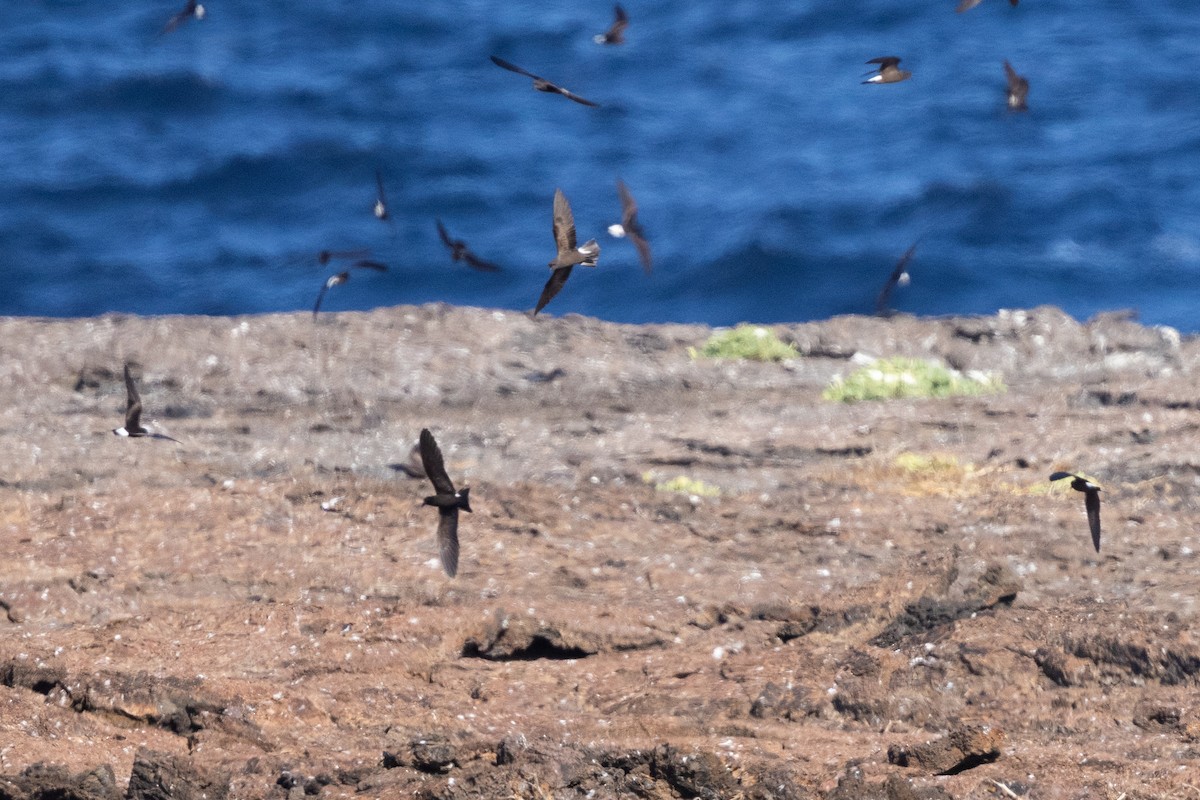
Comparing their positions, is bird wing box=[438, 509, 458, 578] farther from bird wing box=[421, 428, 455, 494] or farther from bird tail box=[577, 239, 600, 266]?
bird tail box=[577, 239, 600, 266]

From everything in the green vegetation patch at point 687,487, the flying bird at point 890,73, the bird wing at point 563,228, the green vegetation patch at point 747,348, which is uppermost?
the bird wing at point 563,228

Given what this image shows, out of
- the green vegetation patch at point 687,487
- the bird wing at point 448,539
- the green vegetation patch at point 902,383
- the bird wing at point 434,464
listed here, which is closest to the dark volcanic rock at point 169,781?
the bird wing at point 434,464

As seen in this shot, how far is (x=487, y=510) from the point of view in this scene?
29.0 feet

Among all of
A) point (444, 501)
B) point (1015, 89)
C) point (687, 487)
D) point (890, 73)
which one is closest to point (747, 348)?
point (1015, 89)

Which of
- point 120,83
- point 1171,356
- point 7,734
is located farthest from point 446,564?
point 120,83

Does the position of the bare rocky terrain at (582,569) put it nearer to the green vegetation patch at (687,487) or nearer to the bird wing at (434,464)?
the green vegetation patch at (687,487)

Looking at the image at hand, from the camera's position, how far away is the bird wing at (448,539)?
263 inches

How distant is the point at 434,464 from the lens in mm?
6379

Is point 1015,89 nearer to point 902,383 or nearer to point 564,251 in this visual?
point 902,383

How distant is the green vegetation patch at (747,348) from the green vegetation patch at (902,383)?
619 millimetres

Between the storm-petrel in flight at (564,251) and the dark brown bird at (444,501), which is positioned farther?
the storm-petrel in flight at (564,251)

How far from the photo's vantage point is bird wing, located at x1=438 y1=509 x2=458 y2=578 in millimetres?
6691

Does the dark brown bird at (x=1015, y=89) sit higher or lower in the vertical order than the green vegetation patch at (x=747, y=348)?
higher

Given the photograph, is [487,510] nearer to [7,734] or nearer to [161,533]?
[161,533]
